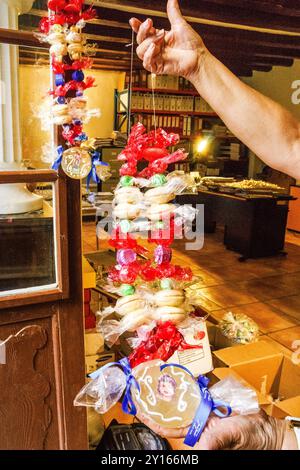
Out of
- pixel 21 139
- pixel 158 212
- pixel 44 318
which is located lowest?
pixel 44 318

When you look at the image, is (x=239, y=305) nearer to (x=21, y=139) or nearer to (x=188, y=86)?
(x=21, y=139)

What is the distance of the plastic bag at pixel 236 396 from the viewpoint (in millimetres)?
996

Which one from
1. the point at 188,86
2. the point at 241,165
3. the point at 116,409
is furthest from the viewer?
the point at 241,165

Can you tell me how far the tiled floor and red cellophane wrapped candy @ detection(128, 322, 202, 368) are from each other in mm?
1511

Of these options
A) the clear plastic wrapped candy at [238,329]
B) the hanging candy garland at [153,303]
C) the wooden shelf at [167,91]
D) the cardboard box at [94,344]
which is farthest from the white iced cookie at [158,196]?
the wooden shelf at [167,91]

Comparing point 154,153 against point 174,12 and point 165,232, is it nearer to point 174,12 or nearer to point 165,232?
point 165,232

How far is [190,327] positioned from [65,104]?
643 mm

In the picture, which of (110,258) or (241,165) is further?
(241,165)

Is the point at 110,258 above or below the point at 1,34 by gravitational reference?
below

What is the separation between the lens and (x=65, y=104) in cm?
99

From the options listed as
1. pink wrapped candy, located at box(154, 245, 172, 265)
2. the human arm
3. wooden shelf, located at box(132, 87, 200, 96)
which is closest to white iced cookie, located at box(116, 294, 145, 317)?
pink wrapped candy, located at box(154, 245, 172, 265)

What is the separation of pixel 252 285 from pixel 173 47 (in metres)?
3.42

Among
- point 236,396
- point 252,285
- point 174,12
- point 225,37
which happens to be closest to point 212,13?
point 225,37
